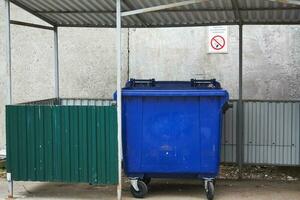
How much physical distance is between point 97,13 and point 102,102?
1.57 metres

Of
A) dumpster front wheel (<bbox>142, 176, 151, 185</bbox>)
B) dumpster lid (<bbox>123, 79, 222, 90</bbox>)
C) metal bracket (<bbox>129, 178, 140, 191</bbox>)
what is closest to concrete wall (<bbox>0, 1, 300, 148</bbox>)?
dumpster lid (<bbox>123, 79, 222, 90</bbox>)

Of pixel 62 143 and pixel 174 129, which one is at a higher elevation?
pixel 174 129

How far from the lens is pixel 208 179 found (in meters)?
6.30

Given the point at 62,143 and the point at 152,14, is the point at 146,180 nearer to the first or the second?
the point at 62,143

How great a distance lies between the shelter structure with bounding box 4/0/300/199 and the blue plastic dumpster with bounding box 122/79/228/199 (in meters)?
0.22

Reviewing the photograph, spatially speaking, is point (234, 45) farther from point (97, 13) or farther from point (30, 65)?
point (30, 65)

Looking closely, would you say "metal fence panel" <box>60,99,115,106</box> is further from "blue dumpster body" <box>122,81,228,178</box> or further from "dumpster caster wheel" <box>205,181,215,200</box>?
"dumpster caster wheel" <box>205,181,215,200</box>

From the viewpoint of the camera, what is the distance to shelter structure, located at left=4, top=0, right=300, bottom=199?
6.40 metres

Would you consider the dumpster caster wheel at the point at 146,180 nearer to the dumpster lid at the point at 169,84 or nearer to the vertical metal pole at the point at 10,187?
the dumpster lid at the point at 169,84

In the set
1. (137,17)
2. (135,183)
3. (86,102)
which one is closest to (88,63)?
(86,102)

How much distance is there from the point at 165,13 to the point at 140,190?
2358mm

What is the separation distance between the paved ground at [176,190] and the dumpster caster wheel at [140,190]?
0.11 metres

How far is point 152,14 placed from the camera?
7.21 m

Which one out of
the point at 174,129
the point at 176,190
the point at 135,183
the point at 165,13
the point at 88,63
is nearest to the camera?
the point at 174,129
